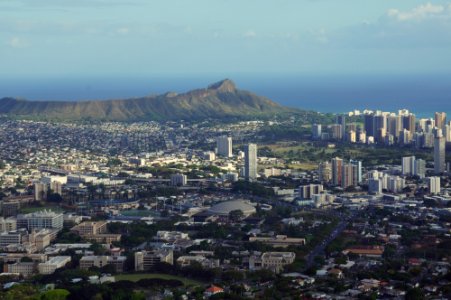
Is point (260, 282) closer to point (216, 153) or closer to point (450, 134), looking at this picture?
point (216, 153)

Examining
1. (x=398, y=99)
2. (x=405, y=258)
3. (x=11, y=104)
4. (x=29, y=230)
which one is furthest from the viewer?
(x=398, y=99)

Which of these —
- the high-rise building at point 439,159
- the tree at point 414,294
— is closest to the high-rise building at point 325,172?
the high-rise building at point 439,159

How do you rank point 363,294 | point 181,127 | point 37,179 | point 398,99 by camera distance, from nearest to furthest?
point 363,294 → point 37,179 → point 181,127 → point 398,99

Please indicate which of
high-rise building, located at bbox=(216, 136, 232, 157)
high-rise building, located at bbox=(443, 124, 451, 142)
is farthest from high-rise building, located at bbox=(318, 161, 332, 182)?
high-rise building, located at bbox=(443, 124, 451, 142)

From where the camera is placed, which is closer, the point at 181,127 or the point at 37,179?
the point at 37,179

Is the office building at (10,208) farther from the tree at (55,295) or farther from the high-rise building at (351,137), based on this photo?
the high-rise building at (351,137)

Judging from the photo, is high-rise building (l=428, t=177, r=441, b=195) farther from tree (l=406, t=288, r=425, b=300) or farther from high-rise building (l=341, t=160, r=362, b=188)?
tree (l=406, t=288, r=425, b=300)

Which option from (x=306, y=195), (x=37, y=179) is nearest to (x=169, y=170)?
(x=37, y=179)
